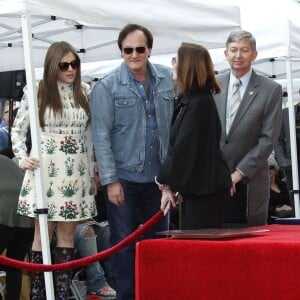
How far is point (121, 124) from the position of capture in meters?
5.28

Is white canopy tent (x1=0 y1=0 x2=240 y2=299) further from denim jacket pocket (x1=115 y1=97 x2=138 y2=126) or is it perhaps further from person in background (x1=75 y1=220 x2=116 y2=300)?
person in background (x1=75 y1=220 x2=116 y2=300)

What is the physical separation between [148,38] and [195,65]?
751mm

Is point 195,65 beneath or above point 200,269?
above

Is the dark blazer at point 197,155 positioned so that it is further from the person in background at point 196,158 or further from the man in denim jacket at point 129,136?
the man in denim jacket at point 129,136

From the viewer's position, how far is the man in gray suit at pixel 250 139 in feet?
17.2

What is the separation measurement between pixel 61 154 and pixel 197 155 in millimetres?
1083

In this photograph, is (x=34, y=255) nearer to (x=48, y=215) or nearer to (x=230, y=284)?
(x=48, y=215)

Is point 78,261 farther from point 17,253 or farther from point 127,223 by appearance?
point 17,253

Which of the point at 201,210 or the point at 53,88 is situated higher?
the point at 53,88

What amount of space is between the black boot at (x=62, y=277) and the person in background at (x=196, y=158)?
96 centimetres

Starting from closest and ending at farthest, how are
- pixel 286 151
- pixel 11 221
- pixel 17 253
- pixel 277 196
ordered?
pixel 11 221 < pixel 17 253 < pixel 286 151 < pixel 277 196

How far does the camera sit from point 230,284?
342 centimetres

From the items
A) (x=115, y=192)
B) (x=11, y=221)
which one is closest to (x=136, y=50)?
(x=115, y=192)

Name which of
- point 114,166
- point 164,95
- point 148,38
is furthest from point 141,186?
point 148,38
